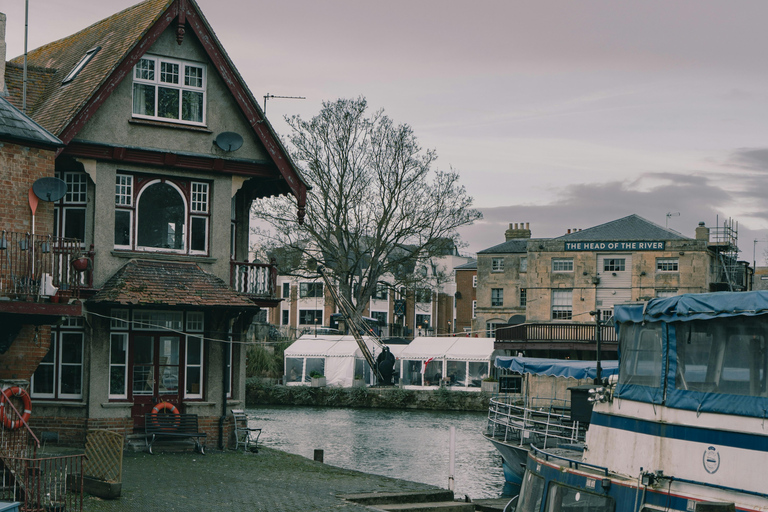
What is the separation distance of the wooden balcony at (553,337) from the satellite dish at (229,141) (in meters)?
30.0

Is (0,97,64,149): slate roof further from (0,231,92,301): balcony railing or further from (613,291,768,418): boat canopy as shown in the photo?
(613,291,768,418): boat canopy

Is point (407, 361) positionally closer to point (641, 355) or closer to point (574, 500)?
point (574, 500)

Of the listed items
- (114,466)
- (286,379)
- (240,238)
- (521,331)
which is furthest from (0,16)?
(286,379)

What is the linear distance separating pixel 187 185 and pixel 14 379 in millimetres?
7427

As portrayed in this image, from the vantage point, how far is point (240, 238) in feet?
90.3

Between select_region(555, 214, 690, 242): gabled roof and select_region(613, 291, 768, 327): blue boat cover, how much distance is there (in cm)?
4976

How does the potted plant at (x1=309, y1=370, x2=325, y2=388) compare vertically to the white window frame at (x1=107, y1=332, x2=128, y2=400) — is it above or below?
below

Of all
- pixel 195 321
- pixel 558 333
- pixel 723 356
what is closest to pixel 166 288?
pixel 195 321

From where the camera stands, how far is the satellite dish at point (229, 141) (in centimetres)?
2552

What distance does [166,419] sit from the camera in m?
24.4

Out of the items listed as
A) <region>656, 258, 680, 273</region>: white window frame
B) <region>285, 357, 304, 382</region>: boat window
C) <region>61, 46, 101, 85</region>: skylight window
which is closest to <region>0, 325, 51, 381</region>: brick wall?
<region>61, 46, 101, 85</region>: skylight window

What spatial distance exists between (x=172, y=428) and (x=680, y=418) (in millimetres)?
15448

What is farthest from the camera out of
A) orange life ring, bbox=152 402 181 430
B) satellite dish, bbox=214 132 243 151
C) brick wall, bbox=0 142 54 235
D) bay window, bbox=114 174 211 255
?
satellite dish, bbox=214 132 243 151

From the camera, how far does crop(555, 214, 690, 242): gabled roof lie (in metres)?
61.5
